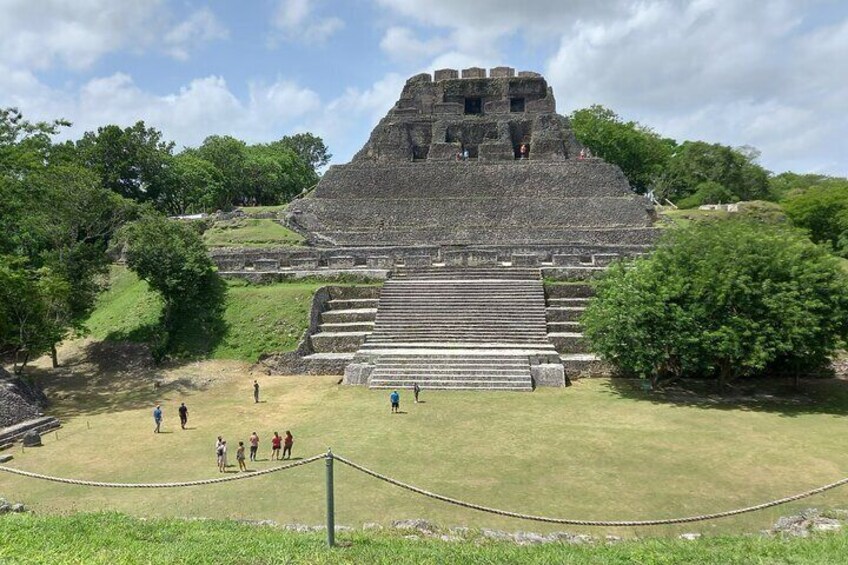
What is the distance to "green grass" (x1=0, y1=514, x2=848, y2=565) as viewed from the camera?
552cm

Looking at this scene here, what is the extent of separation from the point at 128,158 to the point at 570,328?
3360 centimetres

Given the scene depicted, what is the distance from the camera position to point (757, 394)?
1484cm

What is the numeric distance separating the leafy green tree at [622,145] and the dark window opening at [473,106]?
1177 cm

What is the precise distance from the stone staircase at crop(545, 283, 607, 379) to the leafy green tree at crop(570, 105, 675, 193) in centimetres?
3099

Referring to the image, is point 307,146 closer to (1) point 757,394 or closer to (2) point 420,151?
(2) point 420,151

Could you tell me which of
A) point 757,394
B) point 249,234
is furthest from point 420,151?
point 757,394

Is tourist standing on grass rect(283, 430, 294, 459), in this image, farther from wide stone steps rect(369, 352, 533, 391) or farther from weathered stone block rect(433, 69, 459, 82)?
weathered stone block rect(433, 69, 459, 82)

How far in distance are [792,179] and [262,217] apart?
57.4 m

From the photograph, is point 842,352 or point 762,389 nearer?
point 762,389

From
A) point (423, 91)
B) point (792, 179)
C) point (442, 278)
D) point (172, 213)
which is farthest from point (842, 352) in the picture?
point (792, 179)

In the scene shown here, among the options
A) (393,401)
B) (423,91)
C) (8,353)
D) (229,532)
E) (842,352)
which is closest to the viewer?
(229,532)

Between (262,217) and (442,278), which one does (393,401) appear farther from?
(262,217)

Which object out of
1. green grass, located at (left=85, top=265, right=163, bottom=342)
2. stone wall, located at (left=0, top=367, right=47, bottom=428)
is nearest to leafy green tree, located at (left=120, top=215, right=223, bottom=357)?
green grass, located at (left=85, top=265, right=163, bottom=342)

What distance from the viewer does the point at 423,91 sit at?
39.4 metres
